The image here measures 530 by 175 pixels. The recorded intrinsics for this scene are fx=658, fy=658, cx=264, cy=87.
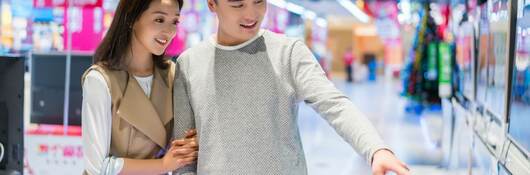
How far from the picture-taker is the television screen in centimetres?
337

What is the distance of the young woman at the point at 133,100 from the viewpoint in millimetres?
1909

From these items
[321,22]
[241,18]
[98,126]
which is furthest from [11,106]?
[321,22]

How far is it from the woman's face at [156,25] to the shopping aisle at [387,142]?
→ 5376mm

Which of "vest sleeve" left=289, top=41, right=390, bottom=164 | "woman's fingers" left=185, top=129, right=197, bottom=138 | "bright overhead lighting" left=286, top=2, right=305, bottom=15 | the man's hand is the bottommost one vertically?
"woman's fingers" left=185, top=129, right=197, bottom=138

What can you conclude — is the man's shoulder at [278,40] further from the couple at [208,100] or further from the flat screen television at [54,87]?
the flat screen television at [54,87]

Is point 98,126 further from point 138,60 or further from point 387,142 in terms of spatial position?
point 387,142

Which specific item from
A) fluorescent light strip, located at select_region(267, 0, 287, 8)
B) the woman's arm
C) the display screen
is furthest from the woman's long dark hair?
fluorescent light strip, located at select_region(267, 0, 287, 8)

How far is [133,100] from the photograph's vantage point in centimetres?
195

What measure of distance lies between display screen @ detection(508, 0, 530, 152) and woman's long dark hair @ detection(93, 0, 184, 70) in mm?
1505

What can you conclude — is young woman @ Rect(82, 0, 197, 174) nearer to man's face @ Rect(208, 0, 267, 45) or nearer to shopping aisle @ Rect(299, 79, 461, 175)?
man's face @ Rect(208, 0, 267, 45)

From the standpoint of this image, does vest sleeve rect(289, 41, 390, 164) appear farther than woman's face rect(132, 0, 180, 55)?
No

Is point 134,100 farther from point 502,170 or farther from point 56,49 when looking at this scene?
point 56,49

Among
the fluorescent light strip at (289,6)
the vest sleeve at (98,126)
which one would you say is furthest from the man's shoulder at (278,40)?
the fluorescent light strip at (289,6)

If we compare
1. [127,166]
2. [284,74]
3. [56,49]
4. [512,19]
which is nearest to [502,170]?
[512,19]
